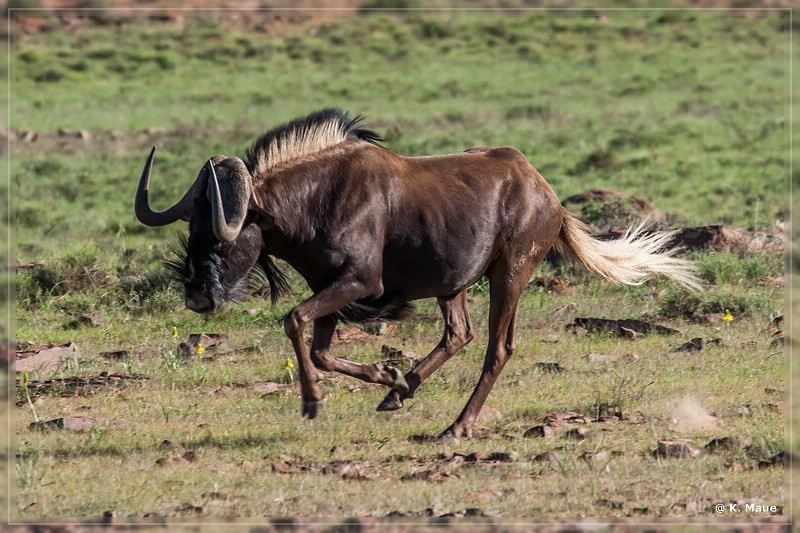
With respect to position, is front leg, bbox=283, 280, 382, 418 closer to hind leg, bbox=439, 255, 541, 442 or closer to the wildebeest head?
the wildebeest head

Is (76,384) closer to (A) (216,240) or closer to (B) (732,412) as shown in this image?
(A) (216,240)

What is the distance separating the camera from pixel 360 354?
9.84m

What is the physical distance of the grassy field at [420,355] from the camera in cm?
685

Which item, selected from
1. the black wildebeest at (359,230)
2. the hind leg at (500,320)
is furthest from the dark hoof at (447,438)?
the hind leg at (500,320)

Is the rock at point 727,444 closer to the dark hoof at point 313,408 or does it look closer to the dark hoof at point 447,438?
the dark hoof at point 447,438

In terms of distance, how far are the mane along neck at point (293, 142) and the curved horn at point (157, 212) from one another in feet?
1.36

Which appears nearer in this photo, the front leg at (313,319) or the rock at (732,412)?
the front leg at (313,319)

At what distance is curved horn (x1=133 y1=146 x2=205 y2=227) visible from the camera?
7799 millimetres

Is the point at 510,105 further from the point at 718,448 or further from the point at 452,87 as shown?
the point at 718,448

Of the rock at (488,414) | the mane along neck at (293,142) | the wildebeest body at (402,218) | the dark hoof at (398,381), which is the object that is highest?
the mane along neck at (293,142)

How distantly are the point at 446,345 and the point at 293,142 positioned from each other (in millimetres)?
1758

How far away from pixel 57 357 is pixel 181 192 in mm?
7720

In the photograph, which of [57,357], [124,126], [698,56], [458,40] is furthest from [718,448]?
[458,40]

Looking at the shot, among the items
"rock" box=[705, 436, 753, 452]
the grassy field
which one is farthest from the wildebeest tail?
"rock" box=[705, 436, 753, 452]
